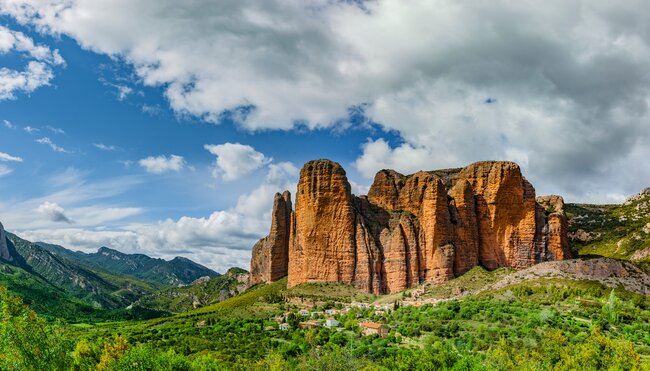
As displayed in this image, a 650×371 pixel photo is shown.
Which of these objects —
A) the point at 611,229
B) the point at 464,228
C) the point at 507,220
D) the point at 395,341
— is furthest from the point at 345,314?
the point at 611,229

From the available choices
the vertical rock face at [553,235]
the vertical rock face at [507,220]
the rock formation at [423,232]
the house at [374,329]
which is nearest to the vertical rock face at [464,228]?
the rock formation at [423,232]

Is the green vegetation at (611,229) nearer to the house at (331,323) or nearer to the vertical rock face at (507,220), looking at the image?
the vertical rock face at (507,220)

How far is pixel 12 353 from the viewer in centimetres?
3052

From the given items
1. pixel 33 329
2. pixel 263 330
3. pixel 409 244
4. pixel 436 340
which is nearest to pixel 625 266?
pixel 409 244

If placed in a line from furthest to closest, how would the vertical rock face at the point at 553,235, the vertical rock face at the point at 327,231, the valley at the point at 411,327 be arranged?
1. the vertical rock face at the point at 553,235
2. the vertical rock face at the point at 327,231
3. the valley at the point at 411,327

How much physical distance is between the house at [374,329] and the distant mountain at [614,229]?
8536 centimetres

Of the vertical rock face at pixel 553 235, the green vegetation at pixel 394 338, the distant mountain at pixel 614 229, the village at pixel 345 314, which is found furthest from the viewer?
the distant mountain at pixel 614 229

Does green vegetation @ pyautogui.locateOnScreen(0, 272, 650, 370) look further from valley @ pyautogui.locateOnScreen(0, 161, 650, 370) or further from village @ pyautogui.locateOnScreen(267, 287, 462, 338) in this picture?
village @ pyautogui.locateOnScreen(267, 287, 462, 338)

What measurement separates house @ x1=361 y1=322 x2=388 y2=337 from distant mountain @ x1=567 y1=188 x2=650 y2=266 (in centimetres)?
8536

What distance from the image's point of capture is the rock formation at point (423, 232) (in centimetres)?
11862

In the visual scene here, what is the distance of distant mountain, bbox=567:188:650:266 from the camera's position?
145 meters

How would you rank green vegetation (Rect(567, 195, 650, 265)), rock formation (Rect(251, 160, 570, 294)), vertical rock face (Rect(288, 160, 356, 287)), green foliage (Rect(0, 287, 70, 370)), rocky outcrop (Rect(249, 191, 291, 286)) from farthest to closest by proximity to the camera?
1. rocky outcrop (Rect(249, 191, 291, 286))
2. green vegetation (Rect(567, 195, 650, 265))
3. vertical rock face (Rect(288, 160, 356, 287))
4. rock formation (Rect(251, 160, 570, 294))
5. green foliage (Rect(0, 287, 70, 370))

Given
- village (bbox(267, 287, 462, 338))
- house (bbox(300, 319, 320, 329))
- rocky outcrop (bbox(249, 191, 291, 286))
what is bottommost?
house (bbox(300, 319, 320, 329))

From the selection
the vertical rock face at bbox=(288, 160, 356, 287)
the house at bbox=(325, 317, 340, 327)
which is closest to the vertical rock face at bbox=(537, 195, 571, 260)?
the vertical rock face at bbox=(288, 160, 356, 287)
